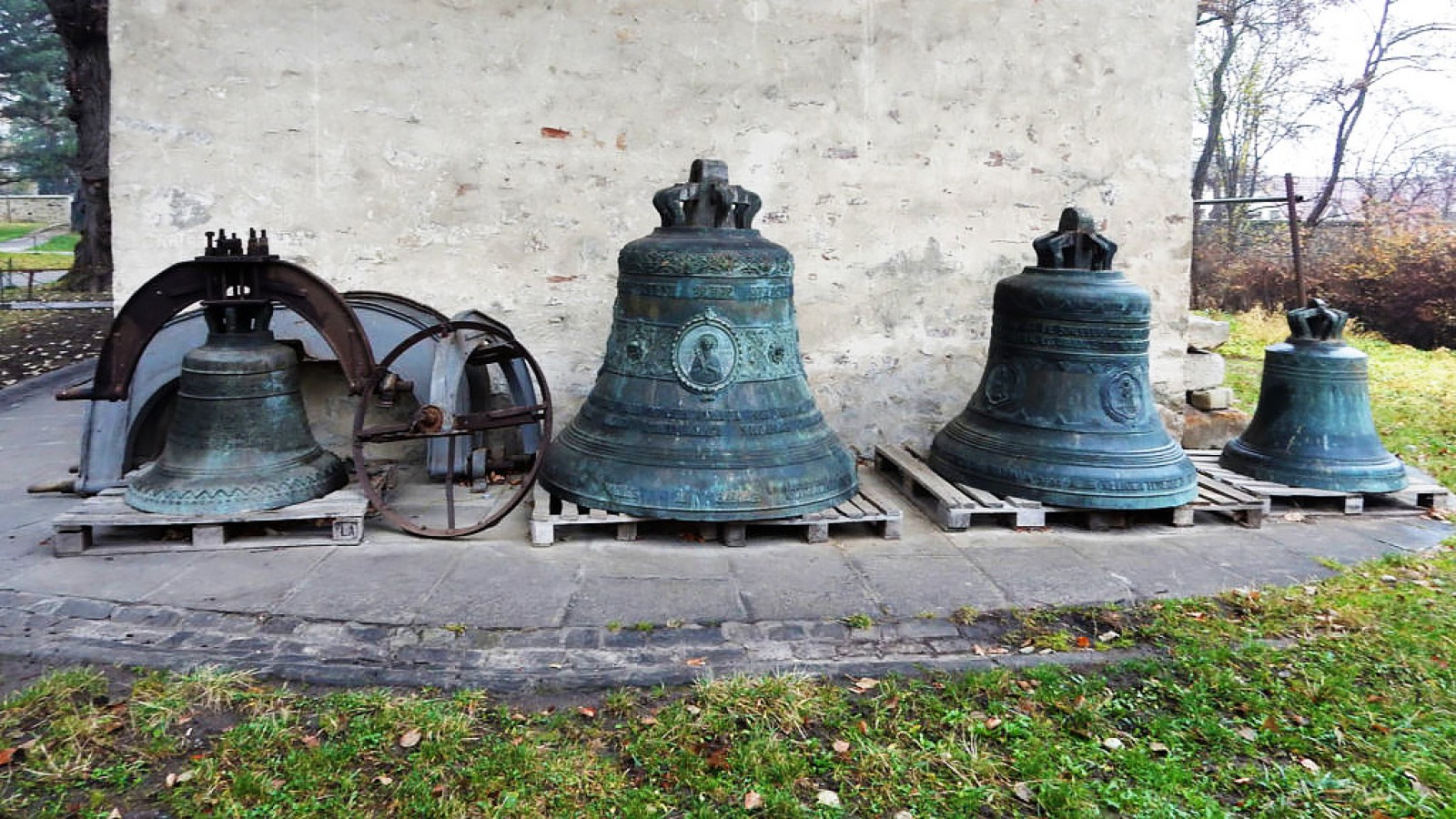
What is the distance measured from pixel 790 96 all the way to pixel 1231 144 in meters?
18.7

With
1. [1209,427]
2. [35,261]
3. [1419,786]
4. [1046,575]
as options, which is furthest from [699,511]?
[35,261]

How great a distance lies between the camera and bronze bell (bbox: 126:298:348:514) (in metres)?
3.99

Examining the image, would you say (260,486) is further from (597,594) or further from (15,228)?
(15,228)

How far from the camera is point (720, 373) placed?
396 cm

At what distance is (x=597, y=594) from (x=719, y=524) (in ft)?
2.70

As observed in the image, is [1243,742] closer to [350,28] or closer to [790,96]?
[790,96]

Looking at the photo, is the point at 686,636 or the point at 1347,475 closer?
the point at 686,636

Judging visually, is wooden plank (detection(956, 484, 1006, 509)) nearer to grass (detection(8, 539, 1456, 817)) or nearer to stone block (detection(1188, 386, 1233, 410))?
grass (detection(8, 539, 1456, 817))

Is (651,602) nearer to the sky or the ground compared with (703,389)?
nearer to the ground

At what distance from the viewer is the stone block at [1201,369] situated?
6027 millimetres

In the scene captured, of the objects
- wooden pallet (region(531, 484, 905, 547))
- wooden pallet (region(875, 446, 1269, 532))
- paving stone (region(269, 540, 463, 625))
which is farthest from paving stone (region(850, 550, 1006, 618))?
paving stone (region(269, 540, 463, 625))

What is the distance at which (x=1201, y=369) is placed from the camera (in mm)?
6047

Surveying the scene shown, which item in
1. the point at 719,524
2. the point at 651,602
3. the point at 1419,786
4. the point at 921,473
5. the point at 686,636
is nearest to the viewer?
the point at 1419,786

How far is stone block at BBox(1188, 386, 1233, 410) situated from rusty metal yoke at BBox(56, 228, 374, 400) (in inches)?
199
